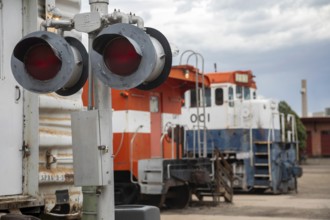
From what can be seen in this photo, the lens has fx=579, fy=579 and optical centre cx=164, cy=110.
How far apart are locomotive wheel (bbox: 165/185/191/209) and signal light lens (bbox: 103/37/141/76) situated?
10.2 metres

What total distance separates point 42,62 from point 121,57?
0.52 meters

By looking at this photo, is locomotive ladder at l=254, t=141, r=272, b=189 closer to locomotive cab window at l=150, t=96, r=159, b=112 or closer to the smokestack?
locomotive cab window at l=150, t=96, r=159, b=112

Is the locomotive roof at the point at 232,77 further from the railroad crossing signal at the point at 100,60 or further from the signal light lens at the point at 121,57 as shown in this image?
the signal light lens at the point at 121,57

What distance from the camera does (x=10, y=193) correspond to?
4.53 m

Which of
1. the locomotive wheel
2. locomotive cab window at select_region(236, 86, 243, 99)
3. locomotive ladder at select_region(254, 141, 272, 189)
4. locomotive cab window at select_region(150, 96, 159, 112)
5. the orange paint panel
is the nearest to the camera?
the orange paint panel

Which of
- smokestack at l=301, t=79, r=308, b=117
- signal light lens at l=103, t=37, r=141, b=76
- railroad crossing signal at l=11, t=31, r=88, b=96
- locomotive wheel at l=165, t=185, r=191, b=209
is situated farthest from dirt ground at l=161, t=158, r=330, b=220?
smokestack at l=301, t=79, r=308, b=117

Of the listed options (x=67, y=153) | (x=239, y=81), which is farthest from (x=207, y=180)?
(x=67, y=153)

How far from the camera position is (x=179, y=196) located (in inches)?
538

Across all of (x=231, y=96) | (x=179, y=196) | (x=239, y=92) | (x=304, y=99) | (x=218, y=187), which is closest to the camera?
(x=179, y=196)

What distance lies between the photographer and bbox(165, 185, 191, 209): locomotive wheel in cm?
1352

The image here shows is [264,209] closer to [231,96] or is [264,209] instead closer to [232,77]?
[231,96]

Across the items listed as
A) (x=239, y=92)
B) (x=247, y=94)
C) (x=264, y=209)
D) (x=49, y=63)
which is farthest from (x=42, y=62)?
(x=247, y=94)

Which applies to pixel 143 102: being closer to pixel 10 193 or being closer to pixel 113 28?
pixel 10 193

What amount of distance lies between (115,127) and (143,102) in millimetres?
1003
